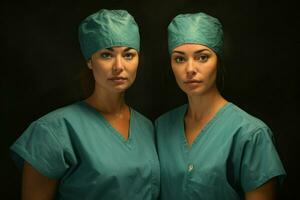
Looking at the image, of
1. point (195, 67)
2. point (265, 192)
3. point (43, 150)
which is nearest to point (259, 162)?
point (265, 192)

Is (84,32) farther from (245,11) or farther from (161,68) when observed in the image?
(245,11)

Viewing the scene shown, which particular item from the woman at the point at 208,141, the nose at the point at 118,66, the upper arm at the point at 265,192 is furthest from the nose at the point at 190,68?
the upper arm at the point at 265,192

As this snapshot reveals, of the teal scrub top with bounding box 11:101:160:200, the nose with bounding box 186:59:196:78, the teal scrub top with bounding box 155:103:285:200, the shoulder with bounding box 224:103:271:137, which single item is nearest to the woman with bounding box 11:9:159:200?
the teal scrub top with bounding box 11:101:160:200

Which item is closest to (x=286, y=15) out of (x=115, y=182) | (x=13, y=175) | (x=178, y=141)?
(x=178, y=141)

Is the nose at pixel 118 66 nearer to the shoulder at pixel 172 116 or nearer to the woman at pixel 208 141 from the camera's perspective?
the woman at pixel 208 141

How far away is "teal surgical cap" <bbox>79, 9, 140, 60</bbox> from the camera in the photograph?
1.82m

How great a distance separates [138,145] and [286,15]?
0.87m

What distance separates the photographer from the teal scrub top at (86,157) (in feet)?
5.65

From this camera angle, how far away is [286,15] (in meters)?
2.16

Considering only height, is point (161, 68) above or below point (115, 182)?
above

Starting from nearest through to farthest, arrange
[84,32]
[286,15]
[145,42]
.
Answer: [84,32] < [286,15] < [145,42]

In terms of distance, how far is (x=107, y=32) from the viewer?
5.98 feet

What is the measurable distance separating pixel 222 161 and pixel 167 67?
694 millimetres

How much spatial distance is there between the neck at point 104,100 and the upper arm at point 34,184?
342 mm
